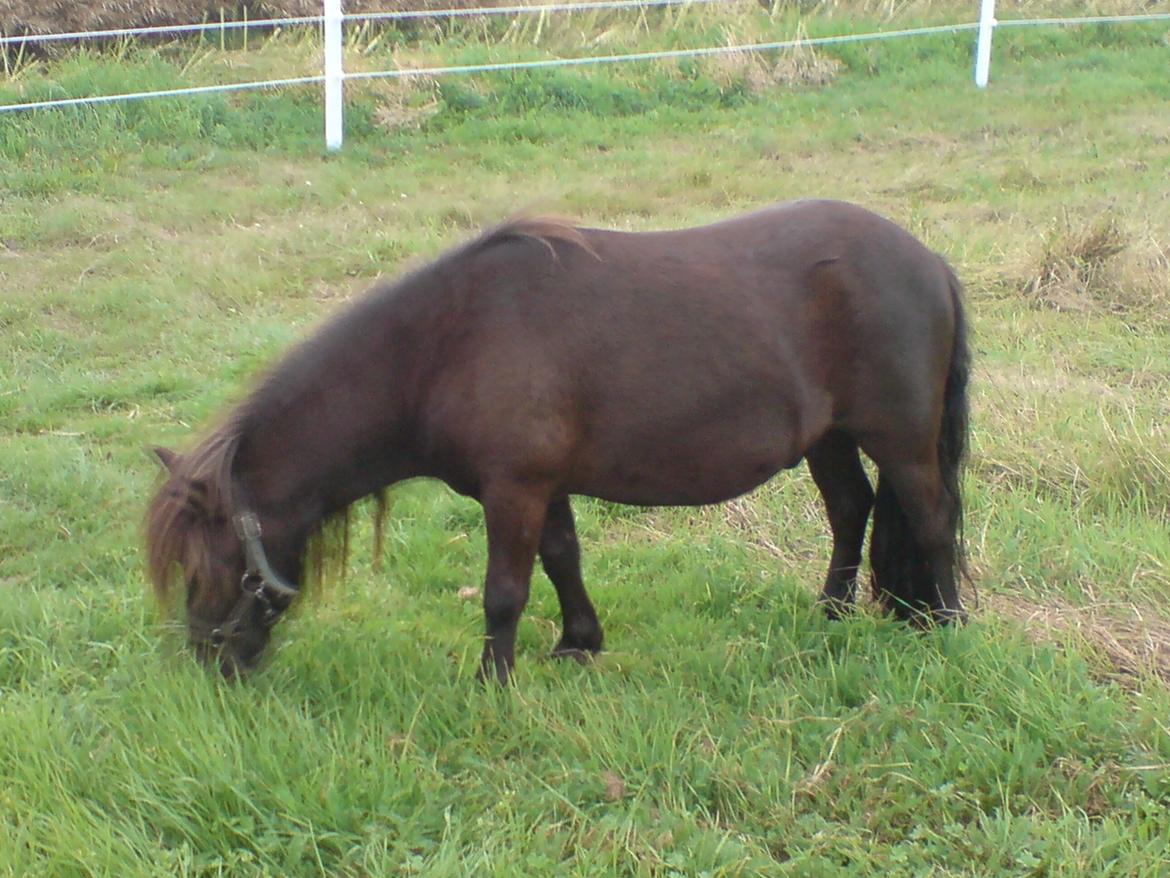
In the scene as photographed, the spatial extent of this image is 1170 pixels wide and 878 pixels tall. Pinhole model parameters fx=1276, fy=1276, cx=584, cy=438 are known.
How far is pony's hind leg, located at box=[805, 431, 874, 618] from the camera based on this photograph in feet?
14.3

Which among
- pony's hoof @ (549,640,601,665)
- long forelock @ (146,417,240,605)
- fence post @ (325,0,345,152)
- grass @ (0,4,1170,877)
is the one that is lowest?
pony's hoof @ (549,640,601,665)

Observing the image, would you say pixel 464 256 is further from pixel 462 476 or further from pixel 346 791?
pixel 346 791

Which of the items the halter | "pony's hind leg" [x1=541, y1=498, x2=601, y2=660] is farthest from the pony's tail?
the halter

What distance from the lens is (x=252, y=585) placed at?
357cm

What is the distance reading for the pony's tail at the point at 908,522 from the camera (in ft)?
13.6

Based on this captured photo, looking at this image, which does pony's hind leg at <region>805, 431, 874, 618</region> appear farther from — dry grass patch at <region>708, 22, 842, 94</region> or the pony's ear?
dry grass patch at <region>708, 22, 842, 94</region>

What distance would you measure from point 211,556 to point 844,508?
213 centimetres

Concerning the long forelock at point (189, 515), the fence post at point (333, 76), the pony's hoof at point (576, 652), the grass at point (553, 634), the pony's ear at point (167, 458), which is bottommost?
the pony's hoof at point (576, 652)

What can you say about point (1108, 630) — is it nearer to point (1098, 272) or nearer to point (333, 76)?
point (1098, 272)

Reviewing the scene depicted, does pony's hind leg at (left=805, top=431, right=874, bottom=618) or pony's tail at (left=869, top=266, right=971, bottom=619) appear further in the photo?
pony's hind leg at (left=805, top=431, right=874, bottom=618)

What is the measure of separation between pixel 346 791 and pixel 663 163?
8.02 m

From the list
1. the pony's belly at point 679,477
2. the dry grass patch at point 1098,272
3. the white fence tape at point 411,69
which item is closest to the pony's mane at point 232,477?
the pony's belly at point 679,477

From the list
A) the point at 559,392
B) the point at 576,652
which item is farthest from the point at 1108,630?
the point at 559,392

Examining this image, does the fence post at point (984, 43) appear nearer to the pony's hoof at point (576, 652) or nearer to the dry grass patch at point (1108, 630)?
the dry grass patch at point (1108, 630)
